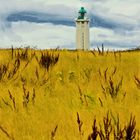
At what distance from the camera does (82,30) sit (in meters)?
113

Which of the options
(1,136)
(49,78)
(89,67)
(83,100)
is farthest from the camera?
(89,67)

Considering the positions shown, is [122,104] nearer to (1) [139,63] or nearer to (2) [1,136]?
(2) [1,136]

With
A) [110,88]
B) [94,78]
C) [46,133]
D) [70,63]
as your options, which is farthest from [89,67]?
[46,133]

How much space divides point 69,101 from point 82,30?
356 ft

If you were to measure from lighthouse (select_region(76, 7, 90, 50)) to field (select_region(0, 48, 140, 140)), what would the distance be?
99.3 m

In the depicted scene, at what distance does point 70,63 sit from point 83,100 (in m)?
2.74

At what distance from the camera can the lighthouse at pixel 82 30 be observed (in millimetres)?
107375

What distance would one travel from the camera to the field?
3.83 metres

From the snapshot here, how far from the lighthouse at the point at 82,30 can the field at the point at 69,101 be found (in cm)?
9934

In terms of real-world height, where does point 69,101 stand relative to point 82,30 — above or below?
below

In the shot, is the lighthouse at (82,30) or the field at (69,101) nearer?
the field at (69,101)

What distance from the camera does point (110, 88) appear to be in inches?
220

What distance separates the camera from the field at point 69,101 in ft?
12.6

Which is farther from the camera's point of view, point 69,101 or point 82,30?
point 82,30
